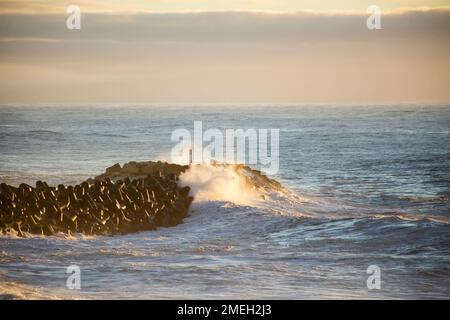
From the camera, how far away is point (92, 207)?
24.6 metres

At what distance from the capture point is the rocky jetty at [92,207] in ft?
76.0

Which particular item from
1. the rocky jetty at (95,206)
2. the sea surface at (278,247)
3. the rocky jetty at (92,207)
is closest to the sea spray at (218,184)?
the sea surface at (278,247)

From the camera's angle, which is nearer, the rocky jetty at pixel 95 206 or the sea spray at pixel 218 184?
the rocky jetty at pixel 95 206

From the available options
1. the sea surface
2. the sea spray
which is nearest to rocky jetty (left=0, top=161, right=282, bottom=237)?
the sea surface

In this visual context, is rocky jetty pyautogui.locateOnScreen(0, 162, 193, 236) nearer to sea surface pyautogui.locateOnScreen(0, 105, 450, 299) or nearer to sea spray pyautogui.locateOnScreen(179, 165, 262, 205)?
sea surface pyautogui.locateOnScreen(0, 105, 450, 299)

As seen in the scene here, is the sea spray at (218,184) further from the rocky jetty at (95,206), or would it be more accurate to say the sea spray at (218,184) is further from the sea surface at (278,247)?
the rocky jetty at (95,206)

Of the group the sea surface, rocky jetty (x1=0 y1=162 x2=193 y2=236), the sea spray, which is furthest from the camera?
the sea spray

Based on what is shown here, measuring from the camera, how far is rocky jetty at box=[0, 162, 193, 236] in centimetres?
2316

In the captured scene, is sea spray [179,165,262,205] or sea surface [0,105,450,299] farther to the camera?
sea spray [179,165,262,205]

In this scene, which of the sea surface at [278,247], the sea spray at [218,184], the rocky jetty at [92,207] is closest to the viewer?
the sea surface at [278,247]

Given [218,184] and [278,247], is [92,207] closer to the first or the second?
[278,247]

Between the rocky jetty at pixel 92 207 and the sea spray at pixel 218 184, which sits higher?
the sea spray at pixel 218 184

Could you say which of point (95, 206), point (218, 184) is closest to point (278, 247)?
point (95, 206)
